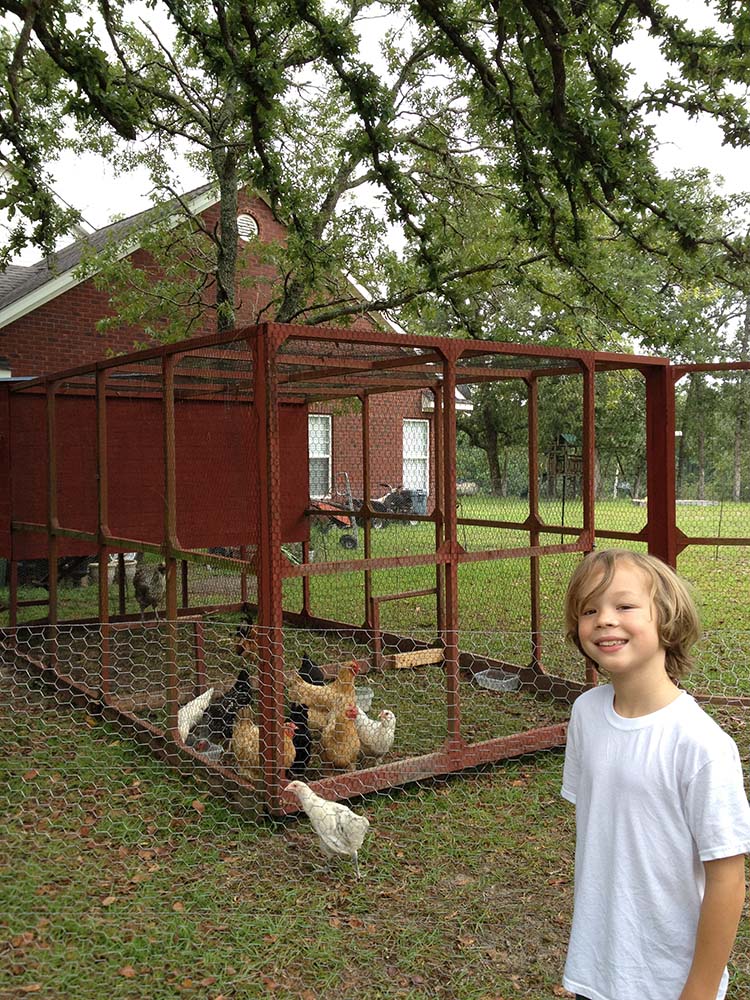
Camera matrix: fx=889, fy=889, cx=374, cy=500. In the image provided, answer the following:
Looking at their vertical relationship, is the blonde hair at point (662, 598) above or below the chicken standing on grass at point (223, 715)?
above

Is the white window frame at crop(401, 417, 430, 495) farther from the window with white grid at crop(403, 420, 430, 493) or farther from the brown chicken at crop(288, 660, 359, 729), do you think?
the brown chicken at crop(288, 660, 359, 729)

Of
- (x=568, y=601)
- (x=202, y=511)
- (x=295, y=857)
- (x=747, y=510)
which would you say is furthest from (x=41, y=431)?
(x=568, y=601)

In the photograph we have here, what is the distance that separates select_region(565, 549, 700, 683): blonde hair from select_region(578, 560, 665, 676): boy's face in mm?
16

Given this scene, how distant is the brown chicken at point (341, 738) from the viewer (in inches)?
196

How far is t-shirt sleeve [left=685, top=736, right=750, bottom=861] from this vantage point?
159 centimetres

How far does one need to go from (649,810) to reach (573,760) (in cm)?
26

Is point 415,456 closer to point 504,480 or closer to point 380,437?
point 380,437

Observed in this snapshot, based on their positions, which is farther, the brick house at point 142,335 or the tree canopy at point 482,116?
the brick house at point 142,335

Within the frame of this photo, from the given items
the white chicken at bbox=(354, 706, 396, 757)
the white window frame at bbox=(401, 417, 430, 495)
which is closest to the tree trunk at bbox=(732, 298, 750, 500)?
the white chicken at bbox=(354, 706, 396, 757)

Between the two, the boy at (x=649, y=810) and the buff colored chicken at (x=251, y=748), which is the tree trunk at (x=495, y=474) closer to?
the buff colored chicken at (x=251, y=748)

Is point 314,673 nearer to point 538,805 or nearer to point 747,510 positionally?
point 538,805

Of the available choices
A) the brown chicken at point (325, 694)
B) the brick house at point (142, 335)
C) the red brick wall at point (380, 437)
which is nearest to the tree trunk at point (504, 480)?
the brown chicken at point (325, 694)

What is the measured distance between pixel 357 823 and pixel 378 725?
1.29 metres

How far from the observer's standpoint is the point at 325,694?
18.2ft
